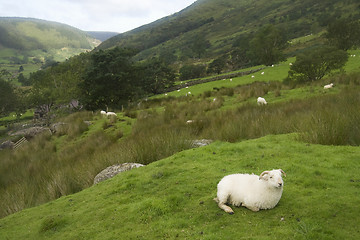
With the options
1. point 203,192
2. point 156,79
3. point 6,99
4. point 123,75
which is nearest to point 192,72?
point 156,79

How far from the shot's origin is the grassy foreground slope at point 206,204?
2.91m

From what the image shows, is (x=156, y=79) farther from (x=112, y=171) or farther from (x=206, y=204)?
(x=206, y=204)

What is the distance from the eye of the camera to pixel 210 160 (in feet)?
18.4

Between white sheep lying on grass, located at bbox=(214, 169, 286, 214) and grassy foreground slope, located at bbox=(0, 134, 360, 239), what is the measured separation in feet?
0.39

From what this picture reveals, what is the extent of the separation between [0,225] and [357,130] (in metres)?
8.32

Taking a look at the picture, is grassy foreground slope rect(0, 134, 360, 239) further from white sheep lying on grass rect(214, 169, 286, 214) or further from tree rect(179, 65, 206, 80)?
tree rect(179, 65, 206, 80)

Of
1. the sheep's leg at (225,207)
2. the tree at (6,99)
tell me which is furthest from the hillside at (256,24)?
the sheep's leg at (225,207)

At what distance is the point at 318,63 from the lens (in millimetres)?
20203

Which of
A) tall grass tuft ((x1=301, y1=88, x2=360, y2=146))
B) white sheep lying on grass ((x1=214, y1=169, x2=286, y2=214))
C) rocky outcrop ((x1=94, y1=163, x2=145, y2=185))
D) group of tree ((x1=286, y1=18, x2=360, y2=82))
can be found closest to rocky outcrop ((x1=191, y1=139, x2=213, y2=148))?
rocky outcrop ((x1=94, y1=163, x2=145, y2=185))

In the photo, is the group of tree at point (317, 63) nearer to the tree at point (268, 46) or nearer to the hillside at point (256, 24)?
the tree at point (268, 46)

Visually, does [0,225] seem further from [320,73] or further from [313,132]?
[320,73]

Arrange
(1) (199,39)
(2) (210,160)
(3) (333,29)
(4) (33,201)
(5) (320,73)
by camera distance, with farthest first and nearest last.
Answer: (1) (199,39), (3) (333,29), (5) (320,73), (4) (33,201), (2) (210,160)

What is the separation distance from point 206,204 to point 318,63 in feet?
70.1

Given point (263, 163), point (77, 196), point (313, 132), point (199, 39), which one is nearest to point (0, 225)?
point (77, 196)
